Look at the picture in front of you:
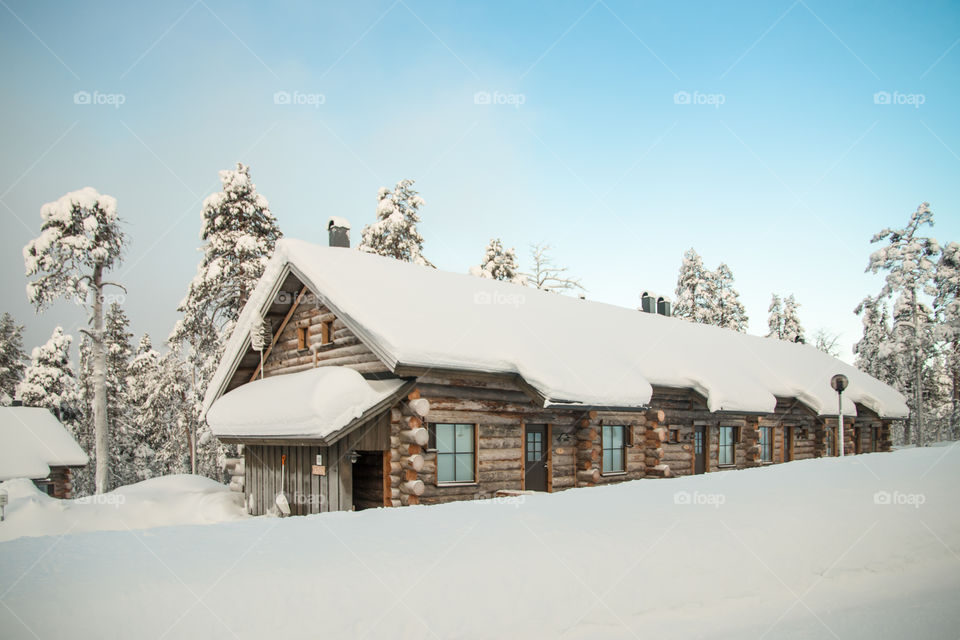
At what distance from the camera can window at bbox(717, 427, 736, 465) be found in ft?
76.2

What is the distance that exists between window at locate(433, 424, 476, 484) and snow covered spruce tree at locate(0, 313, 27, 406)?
39.8m

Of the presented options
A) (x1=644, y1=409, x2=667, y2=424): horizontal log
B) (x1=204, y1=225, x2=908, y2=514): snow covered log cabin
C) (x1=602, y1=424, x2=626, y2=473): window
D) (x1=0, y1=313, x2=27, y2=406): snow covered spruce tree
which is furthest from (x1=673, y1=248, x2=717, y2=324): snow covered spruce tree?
(x1=0, y1=313, x2=27, y2=406): snow covered spruce tree

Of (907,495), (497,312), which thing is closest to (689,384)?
(497,312)

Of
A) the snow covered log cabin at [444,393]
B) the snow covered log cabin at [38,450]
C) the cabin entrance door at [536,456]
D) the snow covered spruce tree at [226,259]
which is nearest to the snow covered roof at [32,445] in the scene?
the snow covered log cabin at [38,450]

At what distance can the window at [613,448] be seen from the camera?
18.6 metres

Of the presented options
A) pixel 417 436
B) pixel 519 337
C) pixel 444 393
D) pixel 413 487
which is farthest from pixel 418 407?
pixel 519 337

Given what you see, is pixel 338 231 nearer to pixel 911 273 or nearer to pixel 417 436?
pixel 417 436

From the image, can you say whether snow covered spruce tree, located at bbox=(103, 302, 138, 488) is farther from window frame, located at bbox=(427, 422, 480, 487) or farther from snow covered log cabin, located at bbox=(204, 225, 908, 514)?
window frame, located at bbox=(427, 422, 480, 487)

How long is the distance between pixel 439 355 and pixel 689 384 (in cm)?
980

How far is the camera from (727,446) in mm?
23609

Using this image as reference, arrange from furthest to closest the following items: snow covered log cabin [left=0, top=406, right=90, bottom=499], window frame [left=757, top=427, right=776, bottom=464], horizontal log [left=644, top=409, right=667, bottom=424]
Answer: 1. snow covered log cabin [left=0, top=406, right=90, bottom=499]
2. window frame [left=757, top=427, right=776, bottom=464]
3. horizontal log [left=644, top=409, right=667, bottom=424]

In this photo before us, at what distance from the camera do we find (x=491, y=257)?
42.4 m

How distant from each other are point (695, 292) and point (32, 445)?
40900 mm

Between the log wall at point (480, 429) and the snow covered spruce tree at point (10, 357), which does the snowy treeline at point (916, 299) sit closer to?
the log wall at point (480, 429)
